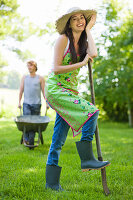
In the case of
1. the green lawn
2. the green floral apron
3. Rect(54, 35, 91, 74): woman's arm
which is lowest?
the green lawn

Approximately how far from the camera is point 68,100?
220 centimetres

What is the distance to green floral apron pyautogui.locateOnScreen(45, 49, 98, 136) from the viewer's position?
2.16 meters

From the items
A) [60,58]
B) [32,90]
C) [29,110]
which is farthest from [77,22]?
[29,110]

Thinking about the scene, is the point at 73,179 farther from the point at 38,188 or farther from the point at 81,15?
the point at 81,15

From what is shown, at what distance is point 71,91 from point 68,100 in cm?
16

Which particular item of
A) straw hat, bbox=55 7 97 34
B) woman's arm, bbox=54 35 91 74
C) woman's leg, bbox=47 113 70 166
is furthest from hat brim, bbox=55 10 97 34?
woman's leg, bbox=47 113 70 166

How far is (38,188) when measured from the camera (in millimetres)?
2395

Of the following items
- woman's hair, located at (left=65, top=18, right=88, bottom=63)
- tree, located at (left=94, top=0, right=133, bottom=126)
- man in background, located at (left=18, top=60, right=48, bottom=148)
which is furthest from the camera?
tree, located at (left=94, top=0, right=133, bottom=126)

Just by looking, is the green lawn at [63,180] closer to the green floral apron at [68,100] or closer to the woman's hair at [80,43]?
the green floral apron at [68,100]

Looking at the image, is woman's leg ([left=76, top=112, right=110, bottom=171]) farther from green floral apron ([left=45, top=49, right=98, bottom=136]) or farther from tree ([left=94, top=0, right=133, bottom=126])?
tree ([left=94, top=0, right=133, bottom=126])

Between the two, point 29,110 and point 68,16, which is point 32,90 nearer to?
point 29,110

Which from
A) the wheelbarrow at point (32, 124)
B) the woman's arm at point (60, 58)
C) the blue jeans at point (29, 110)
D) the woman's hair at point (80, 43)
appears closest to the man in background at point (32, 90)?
the blue jeans at point (29, 110)

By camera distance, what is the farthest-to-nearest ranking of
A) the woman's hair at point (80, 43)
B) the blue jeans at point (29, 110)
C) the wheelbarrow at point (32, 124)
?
the blue jeans at point (29, 110) → the wheelbarrow at point (32, 124) → the woman's hair at point (80, 43)

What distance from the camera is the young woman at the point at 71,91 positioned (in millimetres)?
2178
